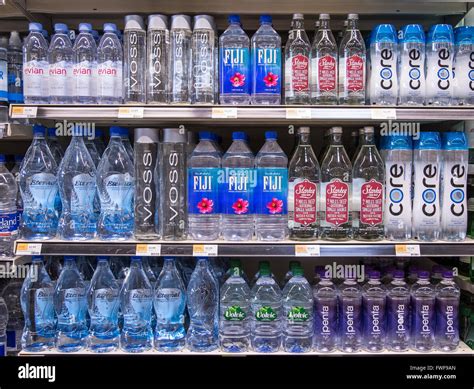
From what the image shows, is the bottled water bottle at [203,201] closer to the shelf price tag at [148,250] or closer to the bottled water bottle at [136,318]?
the shelf price tag at [148,250]

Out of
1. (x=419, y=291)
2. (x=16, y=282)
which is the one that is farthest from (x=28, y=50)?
(x=419, y=291)

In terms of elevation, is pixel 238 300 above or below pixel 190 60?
below

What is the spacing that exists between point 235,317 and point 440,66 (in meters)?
1.63

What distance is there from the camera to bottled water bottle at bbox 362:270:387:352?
2422 mm

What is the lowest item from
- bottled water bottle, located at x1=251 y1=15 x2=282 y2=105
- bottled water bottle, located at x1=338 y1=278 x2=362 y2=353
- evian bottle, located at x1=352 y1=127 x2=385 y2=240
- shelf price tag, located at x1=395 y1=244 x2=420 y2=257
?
bottled water bottle, located at x1=338 y1=278 x2=362 y2=353

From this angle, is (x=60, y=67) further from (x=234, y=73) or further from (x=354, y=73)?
(x=354, y=73)

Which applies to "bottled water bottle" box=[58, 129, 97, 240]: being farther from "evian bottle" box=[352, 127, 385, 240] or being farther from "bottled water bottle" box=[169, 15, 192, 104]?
"evian bottle" box=[352, 127, 385, 240]

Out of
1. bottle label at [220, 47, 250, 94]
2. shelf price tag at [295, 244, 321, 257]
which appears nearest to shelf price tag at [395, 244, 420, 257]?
shelf price tag at [295, 244, 321, 257]

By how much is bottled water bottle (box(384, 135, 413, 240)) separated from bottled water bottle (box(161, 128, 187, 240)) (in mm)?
1046

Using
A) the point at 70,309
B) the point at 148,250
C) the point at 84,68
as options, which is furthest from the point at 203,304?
the point at 84,68

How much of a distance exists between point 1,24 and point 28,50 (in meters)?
0.54

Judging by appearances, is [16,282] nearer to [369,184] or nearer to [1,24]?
[1,24]

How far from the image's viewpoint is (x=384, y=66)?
2.36 m
